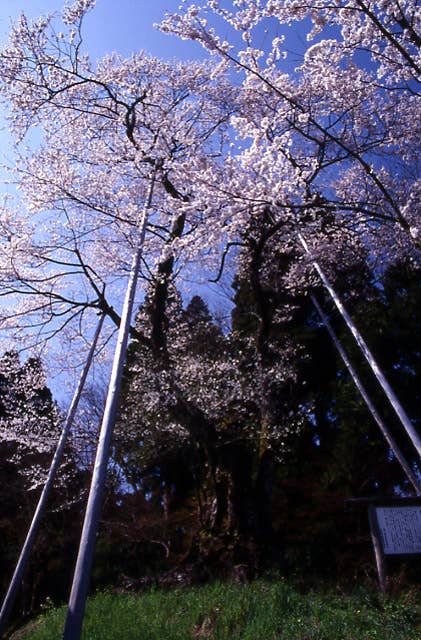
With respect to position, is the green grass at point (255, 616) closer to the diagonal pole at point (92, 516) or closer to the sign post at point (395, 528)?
the sign post at point (395, 528)

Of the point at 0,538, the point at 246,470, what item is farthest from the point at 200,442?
the point at 0,538

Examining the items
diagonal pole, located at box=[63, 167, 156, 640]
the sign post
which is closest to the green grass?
the sign post

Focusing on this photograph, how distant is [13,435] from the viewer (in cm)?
1310

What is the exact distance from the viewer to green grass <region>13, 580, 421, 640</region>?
16.6 feet

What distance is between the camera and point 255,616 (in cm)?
568

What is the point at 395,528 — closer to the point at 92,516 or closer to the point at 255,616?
the point at 255,616

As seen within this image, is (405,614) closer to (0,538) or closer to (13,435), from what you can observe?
(13,435)

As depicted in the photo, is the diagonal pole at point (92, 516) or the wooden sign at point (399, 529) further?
the wooden sign at point (399, 529)

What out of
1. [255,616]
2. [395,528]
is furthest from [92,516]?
[395,528]

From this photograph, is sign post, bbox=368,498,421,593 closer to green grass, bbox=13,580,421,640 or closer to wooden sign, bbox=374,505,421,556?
wooden sign, bbox=374,505,421,556

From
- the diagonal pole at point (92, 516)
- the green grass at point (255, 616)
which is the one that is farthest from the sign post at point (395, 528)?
the diagonal pole at point (92, 516)

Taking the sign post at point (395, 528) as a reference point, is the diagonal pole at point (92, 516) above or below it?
above

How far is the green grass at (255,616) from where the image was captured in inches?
199

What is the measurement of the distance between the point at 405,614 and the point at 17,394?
13.3m
